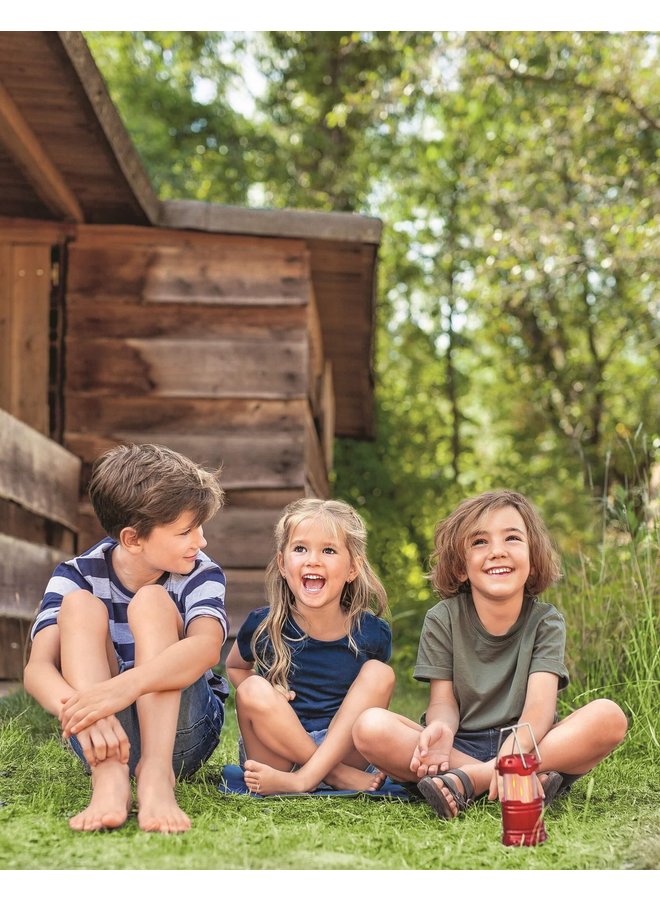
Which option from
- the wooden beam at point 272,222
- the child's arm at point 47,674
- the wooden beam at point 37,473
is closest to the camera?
the child's arm at point 47,674

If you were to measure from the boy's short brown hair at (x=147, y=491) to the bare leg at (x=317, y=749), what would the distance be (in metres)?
0.55

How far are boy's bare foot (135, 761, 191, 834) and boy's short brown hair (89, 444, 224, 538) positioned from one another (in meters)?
0.66

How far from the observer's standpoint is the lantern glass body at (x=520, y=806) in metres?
2.42

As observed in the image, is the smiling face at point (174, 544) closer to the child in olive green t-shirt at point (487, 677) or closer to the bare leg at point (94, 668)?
the bare leg at point (94, 668)

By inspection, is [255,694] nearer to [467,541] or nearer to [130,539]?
[130,539]

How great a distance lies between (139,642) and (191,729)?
363mm

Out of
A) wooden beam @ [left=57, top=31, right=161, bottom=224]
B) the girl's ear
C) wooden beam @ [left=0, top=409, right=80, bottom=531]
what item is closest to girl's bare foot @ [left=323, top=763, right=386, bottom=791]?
the girl's ear

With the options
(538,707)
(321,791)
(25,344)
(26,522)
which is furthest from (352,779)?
(25,344)

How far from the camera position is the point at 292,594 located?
3.28 meters

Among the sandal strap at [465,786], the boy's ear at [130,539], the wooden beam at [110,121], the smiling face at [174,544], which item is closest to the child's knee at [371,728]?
the sandal strap at [465,786]

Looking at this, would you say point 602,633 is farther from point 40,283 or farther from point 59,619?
point 40,283

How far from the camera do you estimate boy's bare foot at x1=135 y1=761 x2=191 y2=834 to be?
2430 millimetres

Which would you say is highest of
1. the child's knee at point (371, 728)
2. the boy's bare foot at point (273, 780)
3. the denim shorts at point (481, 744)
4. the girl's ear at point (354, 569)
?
the girl's ear at point (354, 569)

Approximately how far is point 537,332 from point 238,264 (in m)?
10.5
